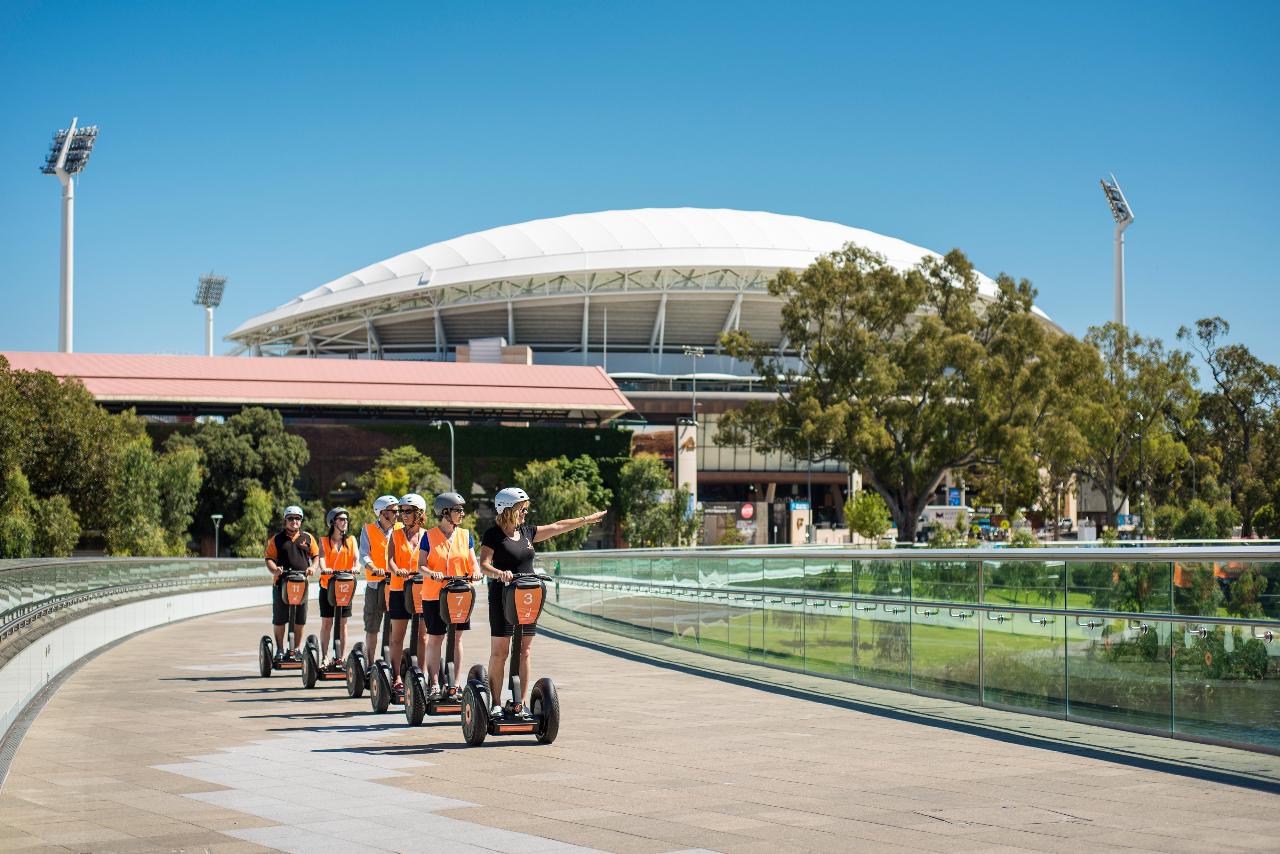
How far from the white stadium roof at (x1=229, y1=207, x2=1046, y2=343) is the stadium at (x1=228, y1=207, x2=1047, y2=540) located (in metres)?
0.17

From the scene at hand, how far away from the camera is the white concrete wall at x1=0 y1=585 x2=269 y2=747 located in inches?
523

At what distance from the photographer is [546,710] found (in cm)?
1120

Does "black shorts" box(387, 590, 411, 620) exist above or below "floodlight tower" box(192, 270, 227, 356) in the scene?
below

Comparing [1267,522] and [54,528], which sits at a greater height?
[1267,522]

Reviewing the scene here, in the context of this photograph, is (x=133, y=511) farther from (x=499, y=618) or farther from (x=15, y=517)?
(x=499, y=618)

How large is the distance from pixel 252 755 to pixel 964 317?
52.4 metres

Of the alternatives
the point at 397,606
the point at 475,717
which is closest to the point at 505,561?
the point at 475,717

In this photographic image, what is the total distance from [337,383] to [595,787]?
280 ft

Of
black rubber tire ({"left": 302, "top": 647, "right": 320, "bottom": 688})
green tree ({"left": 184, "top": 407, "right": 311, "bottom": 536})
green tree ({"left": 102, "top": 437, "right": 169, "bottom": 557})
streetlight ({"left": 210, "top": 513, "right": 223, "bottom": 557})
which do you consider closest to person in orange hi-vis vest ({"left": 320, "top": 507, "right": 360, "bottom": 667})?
black rubber tire ({"left": 302, "top": 647, "right": 320, "bottom": 688})

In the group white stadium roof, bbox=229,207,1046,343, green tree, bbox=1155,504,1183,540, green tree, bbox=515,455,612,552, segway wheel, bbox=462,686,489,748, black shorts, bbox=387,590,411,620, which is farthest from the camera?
white stadium roof, bbox=229,207,1046,343

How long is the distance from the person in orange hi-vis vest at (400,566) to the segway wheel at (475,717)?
2160 millimetres

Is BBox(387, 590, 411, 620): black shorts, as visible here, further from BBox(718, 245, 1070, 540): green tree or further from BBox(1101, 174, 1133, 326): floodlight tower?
BBox(1101, 174, 1133, 326): floodlight tower

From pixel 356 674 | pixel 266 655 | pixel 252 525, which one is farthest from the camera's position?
pixel 252 525

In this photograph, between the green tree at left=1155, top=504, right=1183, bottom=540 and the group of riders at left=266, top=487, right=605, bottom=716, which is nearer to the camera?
the group of riders at left=266, top=487, right=605, bottom=716
